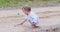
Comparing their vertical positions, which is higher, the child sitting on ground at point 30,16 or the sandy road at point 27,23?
the child sitting on ground at point 30,16

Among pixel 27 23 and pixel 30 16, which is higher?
pixel 30 16

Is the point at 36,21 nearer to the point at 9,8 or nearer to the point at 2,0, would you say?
the point at 9,8

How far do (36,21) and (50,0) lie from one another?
587cm

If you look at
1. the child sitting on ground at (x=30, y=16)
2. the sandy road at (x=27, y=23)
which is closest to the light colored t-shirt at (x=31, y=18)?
the child sitting on ground at (x=30, y=16)

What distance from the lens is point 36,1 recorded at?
1173cm

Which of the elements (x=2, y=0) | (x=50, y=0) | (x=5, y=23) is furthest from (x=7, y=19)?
(x=50, y=0)

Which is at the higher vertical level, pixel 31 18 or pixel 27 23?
pixel 31 18

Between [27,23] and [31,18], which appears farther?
[27,23]

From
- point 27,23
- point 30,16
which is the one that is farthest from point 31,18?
point 27,23

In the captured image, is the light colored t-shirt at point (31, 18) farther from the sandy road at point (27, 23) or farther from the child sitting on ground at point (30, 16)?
the sandy road at point (27, 23)

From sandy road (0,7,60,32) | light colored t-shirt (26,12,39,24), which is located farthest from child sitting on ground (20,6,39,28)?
sandy road (0,7,60,32)

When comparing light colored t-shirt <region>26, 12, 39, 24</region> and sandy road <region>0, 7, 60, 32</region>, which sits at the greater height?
light colored t-shirt <region>26, 12, 39, 24</region>

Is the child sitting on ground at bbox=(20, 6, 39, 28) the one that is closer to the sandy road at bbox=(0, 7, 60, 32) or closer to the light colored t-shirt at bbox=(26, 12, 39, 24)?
the light colored t-shirt at bbox=(26, 12, 39, 24)

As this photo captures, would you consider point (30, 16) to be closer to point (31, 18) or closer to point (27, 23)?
point (31, 18)
